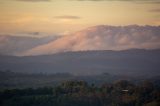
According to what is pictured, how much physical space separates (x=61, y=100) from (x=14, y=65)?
47.9 meters

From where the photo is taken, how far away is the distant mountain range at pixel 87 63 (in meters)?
80.8

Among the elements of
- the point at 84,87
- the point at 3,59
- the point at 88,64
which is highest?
the point at 84,87

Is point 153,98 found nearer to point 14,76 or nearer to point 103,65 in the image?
point 14,76

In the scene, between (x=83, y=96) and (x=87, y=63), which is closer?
(x=83, y=96)

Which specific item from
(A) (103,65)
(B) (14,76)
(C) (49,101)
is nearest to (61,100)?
(C) (49,101)

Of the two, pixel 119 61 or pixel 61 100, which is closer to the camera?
pixel 61 100

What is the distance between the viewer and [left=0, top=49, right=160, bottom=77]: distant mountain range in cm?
8081

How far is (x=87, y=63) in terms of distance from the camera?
96.0 metres

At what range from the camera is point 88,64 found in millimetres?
94625

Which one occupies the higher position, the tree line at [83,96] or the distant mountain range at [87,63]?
the tree line at [83,96]

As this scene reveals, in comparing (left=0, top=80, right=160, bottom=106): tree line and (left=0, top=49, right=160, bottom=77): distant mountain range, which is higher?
(left=0, top=80, right=160, bottom=106): tree line

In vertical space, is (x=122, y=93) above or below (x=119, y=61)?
above

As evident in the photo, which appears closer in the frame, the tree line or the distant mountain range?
the tree line

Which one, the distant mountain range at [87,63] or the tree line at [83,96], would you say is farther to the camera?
the distant mountain range at [87,63]
